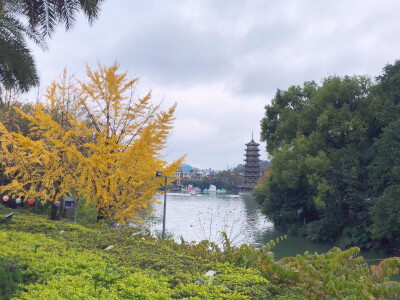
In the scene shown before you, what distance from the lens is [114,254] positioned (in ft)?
19.1

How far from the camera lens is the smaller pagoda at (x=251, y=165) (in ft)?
257

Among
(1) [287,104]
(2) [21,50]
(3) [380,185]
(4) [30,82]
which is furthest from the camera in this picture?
(1) [287,104]

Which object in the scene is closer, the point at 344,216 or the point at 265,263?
the point at 265,263

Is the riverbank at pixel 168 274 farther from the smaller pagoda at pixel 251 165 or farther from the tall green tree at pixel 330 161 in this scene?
the smaller pagoda at pixel 251 165

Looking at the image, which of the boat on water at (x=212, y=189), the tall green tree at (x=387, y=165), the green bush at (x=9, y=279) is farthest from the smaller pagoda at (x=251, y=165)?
the green bush at (x=9, y=279)

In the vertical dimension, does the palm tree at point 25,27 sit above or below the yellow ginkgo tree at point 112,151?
above

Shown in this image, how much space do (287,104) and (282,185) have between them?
238 inches

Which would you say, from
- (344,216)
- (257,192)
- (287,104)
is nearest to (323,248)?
(344,216)

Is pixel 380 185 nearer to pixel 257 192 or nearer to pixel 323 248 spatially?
pixel 323 248

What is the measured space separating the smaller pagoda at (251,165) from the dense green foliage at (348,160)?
52.5 metres

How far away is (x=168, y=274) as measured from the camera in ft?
15.8

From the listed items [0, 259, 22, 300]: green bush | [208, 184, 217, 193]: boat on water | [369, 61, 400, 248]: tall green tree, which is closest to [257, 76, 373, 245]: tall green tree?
[369, 61, 400, 248]: tall green tree

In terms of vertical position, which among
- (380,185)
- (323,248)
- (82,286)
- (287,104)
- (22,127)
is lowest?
(323,248)

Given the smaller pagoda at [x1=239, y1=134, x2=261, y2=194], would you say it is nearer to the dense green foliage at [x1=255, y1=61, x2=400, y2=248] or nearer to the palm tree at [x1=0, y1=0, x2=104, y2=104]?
the dense green foliage at [x1=255, y1=61, x2=400, y2=248]
